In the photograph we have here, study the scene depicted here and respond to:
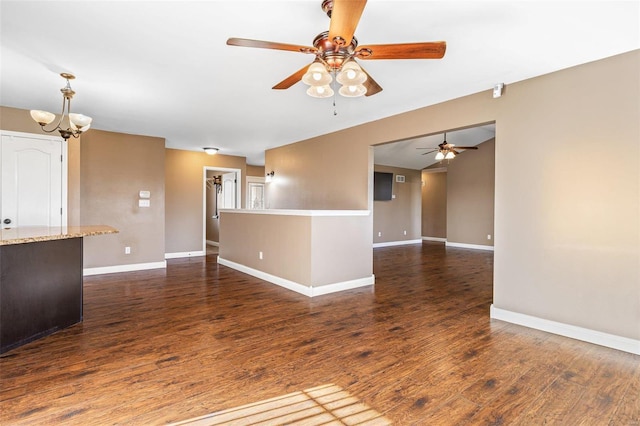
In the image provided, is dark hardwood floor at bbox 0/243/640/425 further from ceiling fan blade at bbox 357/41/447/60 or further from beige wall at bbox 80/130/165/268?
ceiling fan blade at bbox 357/41/447/60

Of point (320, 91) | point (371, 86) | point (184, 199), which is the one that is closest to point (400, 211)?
point (184, 199)

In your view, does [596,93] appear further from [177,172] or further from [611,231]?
[177,172]

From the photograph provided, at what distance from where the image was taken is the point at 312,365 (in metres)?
2.35

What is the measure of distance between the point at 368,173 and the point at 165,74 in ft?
9.72

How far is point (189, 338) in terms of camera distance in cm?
281

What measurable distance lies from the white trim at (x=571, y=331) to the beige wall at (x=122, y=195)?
5.79 metres

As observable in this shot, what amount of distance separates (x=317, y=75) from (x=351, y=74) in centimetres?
22

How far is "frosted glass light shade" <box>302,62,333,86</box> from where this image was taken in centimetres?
205

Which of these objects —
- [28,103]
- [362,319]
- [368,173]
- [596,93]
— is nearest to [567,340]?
[362,319]

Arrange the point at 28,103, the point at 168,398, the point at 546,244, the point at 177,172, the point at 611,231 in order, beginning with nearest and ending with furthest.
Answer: the point at 168,398 < the point at 611,231 < the point at 546,244 < the point at 28,103 < the point at 177,172

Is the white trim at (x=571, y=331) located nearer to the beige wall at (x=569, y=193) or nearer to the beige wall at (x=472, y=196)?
the beige wall at (x=569, y=193)

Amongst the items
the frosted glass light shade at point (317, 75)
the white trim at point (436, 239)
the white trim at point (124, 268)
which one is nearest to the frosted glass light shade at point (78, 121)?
the frosted glass light shade at point (317, 75)

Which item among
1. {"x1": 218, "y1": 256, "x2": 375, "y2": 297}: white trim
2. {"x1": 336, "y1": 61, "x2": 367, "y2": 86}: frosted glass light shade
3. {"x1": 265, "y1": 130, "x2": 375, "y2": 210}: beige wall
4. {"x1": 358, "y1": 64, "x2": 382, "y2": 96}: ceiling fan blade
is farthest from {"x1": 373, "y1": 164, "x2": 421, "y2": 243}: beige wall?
{"x1": 336, "y1": 61, "x2": 367, "y2": 86}: frosted glass light shade

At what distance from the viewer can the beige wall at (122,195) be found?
5.47 metres
